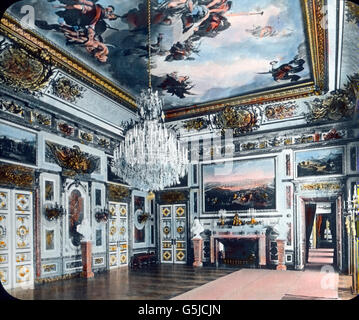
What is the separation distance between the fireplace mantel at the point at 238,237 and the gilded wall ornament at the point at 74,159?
15.2 feet

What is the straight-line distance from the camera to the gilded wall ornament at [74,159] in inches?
383

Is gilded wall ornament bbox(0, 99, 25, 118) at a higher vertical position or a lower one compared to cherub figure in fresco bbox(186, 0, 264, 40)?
lower

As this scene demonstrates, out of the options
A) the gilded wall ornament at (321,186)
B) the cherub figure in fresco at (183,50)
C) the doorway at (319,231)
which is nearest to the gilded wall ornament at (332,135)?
the gilded wall ornament at (321,186)

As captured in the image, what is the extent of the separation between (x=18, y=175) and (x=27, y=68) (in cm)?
243

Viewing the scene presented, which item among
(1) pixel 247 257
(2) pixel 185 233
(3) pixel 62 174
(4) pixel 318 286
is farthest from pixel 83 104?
(4) pixel 318 286

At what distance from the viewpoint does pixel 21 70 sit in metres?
8.22

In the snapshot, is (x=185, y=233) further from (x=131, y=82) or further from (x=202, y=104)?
(x=131, y=82)

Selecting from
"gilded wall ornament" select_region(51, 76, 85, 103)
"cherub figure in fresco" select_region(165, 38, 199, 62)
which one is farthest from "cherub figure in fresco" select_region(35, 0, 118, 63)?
"cherub figure in fresco" select_region(165, 38, 199, 62)

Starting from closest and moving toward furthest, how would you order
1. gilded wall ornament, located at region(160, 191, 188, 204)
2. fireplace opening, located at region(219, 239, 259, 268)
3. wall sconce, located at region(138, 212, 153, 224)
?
fireplace opening, located at region(219, 239, 259, 268) → wall sconce, located at region(138, 212, 153, 224) → gilded wall ornament, located at region(160, 191, 188, 204)

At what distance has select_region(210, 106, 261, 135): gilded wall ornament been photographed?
12133 millimetres

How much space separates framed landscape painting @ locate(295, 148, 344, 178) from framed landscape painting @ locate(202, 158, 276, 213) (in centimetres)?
86

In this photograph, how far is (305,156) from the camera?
11.6 m

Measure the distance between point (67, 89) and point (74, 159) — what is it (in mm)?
1961

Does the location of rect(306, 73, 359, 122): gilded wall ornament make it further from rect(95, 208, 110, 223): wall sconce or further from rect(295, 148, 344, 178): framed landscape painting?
rect(95, 208, 110, 223): wall sconce
